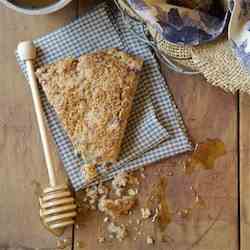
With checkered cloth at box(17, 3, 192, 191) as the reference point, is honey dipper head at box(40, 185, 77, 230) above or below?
below

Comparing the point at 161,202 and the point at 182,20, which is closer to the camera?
the point at 182,20

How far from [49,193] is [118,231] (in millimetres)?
120

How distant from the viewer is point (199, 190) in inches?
36.9

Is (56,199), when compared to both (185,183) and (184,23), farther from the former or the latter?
(184,23)

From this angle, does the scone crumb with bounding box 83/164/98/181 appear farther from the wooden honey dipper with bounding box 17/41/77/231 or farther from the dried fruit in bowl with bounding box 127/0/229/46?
the dried fruit in bowl with bounding box 127/0/229/46

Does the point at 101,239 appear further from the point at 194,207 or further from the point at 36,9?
the point at 36,9

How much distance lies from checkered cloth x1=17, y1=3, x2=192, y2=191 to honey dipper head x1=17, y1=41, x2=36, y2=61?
1 centimetres

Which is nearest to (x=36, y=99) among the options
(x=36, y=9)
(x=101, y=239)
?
(x=36, y=9)

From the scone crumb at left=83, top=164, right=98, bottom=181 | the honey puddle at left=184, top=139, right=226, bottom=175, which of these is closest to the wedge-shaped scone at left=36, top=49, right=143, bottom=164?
the scone crumb at left=83, top=164, right=98, bottom=181

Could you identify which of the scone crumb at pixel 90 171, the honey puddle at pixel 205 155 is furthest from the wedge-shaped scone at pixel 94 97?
the honey puddle at pixel 205 155

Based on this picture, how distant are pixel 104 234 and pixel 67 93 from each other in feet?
0.73

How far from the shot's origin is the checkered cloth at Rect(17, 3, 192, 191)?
93 cm

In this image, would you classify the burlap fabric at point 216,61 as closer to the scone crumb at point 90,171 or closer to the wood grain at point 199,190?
the wood grain at point 199,190

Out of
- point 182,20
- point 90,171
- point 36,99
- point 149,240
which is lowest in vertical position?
point 149,240
